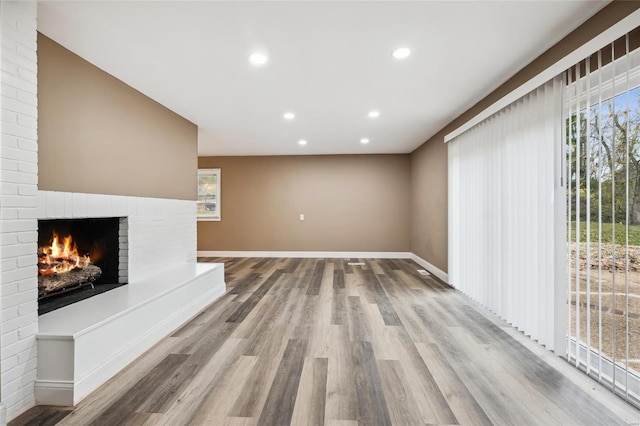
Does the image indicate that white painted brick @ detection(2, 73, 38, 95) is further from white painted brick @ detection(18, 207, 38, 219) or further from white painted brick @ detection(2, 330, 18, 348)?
white painted brick @ detection(2, 330, 18, 348)

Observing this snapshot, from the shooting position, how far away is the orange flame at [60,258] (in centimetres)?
246

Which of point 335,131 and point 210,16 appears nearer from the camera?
point 210,16

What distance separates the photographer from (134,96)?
126 inches

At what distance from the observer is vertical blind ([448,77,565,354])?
2.40 metres

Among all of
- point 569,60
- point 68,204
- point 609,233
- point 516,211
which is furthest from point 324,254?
point 569,60

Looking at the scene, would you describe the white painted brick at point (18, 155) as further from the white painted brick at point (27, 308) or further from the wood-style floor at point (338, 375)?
the wood-style floor at point (338, 375)

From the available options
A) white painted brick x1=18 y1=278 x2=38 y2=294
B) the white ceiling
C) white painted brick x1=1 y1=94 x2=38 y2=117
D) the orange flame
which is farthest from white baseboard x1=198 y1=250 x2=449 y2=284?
white painted brick x1=1 y1=94 x2=38 y2=117

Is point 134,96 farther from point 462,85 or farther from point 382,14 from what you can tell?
point 462,85

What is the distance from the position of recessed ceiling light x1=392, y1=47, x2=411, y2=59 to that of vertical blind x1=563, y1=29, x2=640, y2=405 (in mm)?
1170

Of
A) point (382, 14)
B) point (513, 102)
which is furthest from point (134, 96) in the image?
point (513, 102)

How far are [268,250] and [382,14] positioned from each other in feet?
19.5

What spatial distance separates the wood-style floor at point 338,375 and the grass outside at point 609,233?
3.17 feet

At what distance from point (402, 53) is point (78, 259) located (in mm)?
3421

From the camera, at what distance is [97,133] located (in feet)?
8.90
